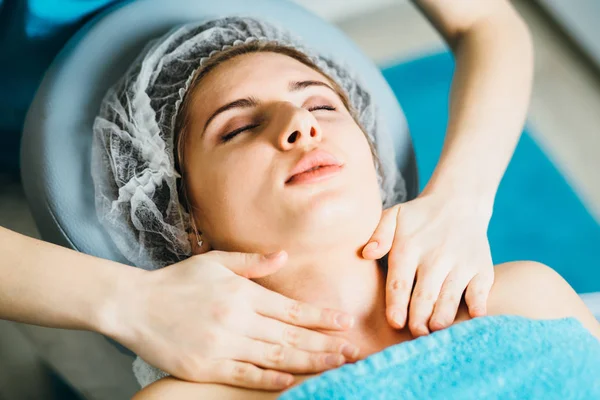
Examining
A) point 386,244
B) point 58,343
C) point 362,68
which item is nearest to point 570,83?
point 362,68

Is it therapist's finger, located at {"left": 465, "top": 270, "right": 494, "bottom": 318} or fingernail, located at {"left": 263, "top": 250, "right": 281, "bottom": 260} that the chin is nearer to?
fingernail, located at {"left": 263, "top": 250, "right": 281, "bottom": 260}

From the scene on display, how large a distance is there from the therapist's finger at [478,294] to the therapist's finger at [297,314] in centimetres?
21

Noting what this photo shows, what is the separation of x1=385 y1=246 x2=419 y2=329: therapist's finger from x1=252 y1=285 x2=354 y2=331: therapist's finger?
95 millimetres

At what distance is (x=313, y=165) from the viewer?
858 mm

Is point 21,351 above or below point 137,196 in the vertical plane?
below

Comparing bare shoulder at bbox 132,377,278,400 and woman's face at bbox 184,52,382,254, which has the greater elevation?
woman's face at bbox 184,52,382,254

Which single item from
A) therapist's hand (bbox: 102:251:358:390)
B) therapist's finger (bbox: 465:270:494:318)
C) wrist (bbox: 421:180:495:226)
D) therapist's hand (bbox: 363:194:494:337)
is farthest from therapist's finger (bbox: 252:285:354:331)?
wrist (bbox: 421:180:495:226)

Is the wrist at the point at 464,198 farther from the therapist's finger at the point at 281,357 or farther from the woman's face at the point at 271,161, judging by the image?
the therapist's finger at the point at 281,357

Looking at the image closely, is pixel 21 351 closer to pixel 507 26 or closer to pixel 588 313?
pixel 588 313

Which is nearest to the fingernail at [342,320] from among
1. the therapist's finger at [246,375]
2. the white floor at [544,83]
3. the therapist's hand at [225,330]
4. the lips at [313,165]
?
the therapist's hand at [225,330]

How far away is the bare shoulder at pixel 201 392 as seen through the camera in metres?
0.80

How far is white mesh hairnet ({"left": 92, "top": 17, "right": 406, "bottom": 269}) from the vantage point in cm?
99

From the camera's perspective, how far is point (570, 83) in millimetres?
2166

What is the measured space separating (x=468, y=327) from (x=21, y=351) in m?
1.08
